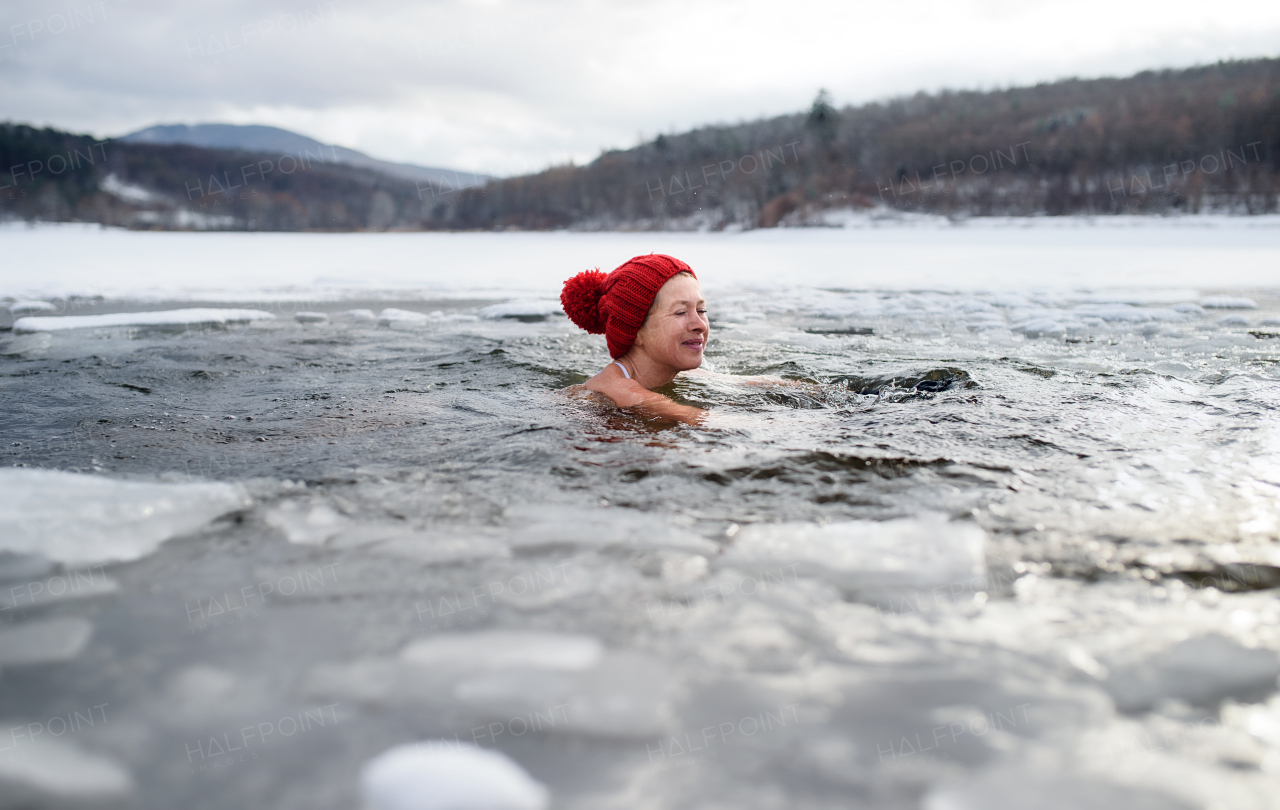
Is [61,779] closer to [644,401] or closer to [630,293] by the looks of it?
[644,401]

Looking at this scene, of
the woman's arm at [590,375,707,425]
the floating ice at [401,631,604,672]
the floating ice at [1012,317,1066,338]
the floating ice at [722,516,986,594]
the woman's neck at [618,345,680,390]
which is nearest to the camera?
the floating ice at [401,631,604,672]

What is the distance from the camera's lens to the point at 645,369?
3596mm

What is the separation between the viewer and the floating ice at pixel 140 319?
631 cm

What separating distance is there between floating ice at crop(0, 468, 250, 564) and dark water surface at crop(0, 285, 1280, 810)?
28 millimetres

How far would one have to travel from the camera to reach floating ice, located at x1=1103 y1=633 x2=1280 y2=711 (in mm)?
1187

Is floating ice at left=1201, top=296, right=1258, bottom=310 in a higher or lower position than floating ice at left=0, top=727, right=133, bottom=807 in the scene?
higher

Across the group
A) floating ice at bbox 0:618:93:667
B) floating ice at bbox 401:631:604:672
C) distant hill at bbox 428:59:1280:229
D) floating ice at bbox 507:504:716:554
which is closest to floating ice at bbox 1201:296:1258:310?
floating ice at bbox 507:504:716:554

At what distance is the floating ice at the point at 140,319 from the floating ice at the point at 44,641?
603cm

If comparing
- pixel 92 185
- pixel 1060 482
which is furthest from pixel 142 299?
pixel 92 185

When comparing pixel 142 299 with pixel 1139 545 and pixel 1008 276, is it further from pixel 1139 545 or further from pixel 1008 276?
pixel 1008 276

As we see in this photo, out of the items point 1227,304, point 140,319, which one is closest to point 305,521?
point 140,319

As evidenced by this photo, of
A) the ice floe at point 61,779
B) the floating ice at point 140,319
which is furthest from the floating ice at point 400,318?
the ice floe at point 61,779

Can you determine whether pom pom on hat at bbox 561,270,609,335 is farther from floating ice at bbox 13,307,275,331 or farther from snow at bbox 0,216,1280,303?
snow at bbox 0,216,1280,303

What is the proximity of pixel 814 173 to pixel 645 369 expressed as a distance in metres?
44.0
